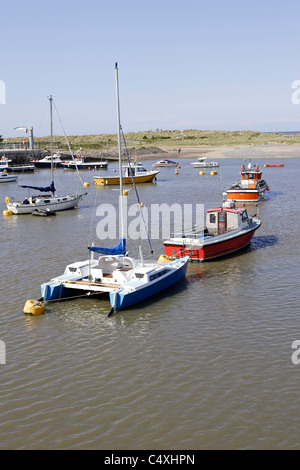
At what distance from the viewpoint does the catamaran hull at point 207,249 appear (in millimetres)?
25547

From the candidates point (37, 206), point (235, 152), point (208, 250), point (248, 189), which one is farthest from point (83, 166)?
point (208, 250)

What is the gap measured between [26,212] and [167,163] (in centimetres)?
5983

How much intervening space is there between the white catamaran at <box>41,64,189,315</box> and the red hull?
3463 mm

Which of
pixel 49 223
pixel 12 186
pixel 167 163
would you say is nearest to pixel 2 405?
pixel 49 223

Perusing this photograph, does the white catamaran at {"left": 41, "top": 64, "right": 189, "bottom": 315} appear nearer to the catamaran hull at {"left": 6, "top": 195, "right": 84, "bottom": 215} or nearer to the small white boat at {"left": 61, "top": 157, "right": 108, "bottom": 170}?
the catamaran hull at {"left": 6, "top": 195, "right": 84, "bottom": 215}

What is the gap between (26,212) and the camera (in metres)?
45.1

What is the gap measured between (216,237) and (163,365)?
12.8 metres

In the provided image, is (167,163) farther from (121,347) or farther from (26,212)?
(121,347)

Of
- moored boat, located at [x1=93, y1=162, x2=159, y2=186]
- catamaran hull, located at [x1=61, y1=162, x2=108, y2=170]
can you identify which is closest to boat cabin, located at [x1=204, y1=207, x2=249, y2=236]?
moored boat, located at [x1=93, y1=162, x2=159, y2=186]

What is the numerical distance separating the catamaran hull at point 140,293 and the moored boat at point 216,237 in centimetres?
342

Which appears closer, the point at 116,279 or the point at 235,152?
the point at 116,279

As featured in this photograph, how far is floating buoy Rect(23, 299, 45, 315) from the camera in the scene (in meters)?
18.9

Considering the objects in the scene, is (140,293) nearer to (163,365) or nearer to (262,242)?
(163,365)

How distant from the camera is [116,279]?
20016 millimetres
